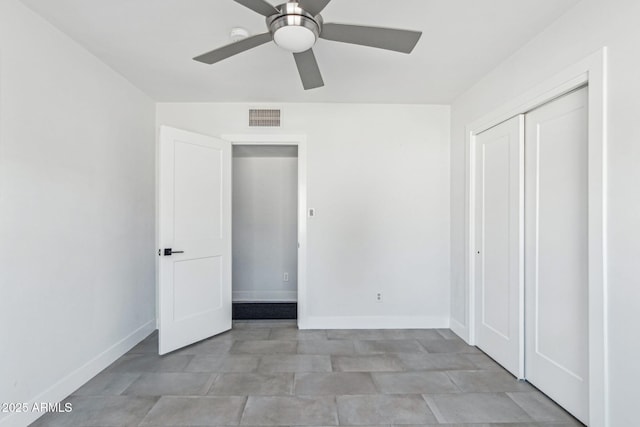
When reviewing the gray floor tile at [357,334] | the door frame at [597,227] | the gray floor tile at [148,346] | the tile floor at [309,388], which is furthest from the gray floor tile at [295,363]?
the door frame at [597,227]

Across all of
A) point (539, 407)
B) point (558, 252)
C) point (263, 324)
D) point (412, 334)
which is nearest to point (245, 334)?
point (263, 324)

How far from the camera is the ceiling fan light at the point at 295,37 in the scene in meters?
1.48

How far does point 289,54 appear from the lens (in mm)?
2471

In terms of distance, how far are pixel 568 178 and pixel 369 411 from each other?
1.98 meters

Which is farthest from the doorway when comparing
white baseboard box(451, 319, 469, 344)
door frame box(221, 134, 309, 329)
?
white baseboard box(451, 319, 469, 344)

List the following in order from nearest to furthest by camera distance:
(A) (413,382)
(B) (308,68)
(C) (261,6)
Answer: (C) (261,6)
(B) (308,68)
(A) (413,382)

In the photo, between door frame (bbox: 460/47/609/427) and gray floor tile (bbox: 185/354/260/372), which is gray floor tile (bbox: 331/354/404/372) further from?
door frame (bbox: 460/47/609/427)

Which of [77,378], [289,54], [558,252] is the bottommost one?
[77,378]

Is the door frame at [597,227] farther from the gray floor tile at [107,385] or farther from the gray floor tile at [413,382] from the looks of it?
the gray floor tile at [107,385]

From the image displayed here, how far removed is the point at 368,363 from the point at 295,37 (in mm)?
2506

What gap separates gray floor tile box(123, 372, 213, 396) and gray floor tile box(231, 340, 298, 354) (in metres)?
0.52

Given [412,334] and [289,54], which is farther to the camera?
[412,334]

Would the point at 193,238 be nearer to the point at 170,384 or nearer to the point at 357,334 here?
the point at 170,384

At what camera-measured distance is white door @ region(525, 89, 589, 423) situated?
1940 millimetres
